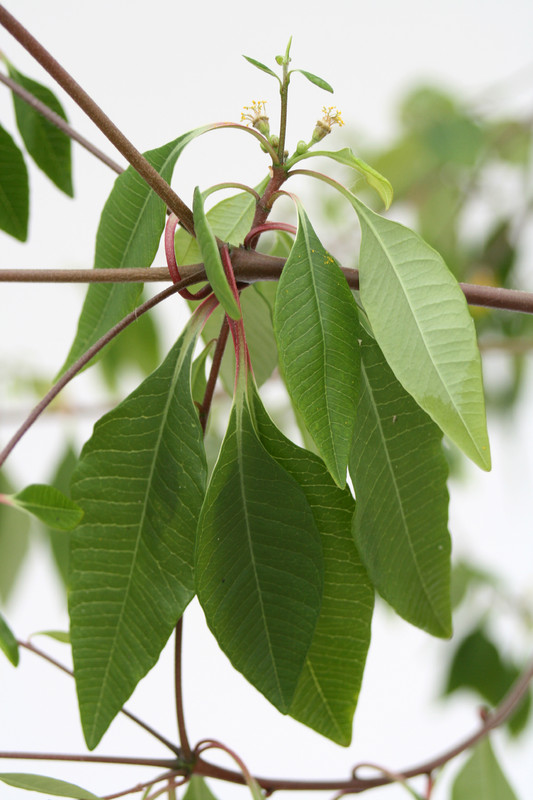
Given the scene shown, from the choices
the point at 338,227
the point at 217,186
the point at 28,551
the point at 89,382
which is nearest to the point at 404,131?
the point at 338,227

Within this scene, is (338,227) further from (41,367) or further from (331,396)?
(331,396)

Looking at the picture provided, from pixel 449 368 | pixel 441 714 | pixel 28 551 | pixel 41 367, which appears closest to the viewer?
pixel 449 368

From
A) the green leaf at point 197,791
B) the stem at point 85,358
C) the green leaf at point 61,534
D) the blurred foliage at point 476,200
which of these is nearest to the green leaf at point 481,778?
the green leaf at point 197,791

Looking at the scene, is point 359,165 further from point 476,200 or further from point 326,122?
point 476,200

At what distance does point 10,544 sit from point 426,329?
2.02 feet

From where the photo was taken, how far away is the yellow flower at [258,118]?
32cm

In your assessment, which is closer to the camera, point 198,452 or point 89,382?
point 198,452

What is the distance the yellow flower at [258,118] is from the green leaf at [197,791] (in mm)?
353

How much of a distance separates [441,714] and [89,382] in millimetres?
766

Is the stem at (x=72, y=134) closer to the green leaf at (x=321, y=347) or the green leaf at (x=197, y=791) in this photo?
the green leaf at (x=321, y=347)

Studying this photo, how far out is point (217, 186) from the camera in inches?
13.8

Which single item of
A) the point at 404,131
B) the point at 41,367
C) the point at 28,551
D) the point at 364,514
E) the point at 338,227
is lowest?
the point at 28,551

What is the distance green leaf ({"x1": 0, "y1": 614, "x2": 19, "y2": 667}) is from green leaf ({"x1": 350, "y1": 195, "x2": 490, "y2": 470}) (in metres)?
0.19

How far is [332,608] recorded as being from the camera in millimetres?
361
